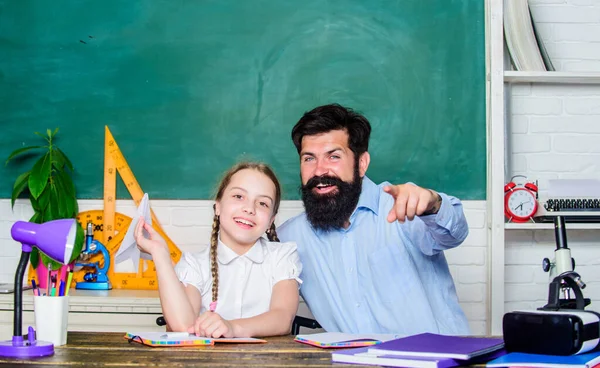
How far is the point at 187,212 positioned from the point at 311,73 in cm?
83

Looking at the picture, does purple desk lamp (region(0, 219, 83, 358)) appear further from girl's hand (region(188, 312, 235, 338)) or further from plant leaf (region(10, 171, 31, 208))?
plant leaf (region(10, 171, 31, 208))

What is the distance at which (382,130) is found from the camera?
11.3 feet

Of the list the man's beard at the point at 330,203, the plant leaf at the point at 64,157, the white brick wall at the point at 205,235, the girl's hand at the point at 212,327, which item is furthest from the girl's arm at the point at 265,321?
the plant leaf at the point at 64,157

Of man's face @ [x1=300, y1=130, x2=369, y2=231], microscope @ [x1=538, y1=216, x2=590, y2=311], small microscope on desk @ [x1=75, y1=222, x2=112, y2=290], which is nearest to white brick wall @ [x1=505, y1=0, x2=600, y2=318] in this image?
man's face @ [x1=300, y1=130, x2=369, y2=231]

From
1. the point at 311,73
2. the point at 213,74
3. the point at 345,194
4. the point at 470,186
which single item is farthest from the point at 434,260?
the point at 213,74

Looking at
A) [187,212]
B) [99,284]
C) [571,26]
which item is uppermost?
[571,26]

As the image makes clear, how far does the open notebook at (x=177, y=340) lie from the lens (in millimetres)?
1675

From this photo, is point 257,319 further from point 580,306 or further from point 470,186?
point 470,186

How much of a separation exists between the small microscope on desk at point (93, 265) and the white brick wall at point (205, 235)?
17 cm

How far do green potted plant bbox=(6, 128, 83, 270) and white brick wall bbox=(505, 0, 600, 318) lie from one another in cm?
192

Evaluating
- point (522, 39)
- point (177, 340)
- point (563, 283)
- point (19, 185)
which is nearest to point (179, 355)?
point (177, 340)

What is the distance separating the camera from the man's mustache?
2.69m

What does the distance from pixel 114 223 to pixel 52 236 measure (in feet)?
6.13

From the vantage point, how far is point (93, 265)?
3.44 m
